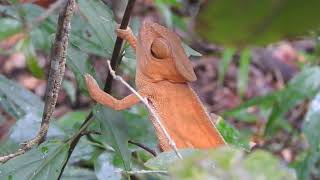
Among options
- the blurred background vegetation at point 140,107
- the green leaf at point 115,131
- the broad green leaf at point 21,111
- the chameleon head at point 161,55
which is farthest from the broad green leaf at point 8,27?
the green leaf at point 115,131

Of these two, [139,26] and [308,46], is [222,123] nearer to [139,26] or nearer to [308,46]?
[139,26]

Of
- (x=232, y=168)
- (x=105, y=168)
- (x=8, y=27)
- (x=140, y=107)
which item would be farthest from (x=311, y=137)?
(x=232, y=168)

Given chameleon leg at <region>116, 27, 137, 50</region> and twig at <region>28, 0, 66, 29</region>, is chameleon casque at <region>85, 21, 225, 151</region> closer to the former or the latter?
chameleon leg at <region>116, 27, 137, 50</region>

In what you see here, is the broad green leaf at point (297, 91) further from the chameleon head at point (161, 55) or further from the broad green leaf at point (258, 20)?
the broad green leaf at point (258, 20)

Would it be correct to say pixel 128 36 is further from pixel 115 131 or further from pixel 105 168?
pixel 105 168

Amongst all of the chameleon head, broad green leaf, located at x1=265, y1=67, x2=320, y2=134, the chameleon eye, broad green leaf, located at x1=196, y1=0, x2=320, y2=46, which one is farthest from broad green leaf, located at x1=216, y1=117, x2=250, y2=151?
broad green leaf, located at x1=196, y1=0, x2=320, y2=46

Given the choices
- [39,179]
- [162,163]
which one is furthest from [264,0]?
[39,179]

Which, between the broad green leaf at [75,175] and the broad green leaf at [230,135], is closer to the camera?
the broad green leaf at [75,175]
